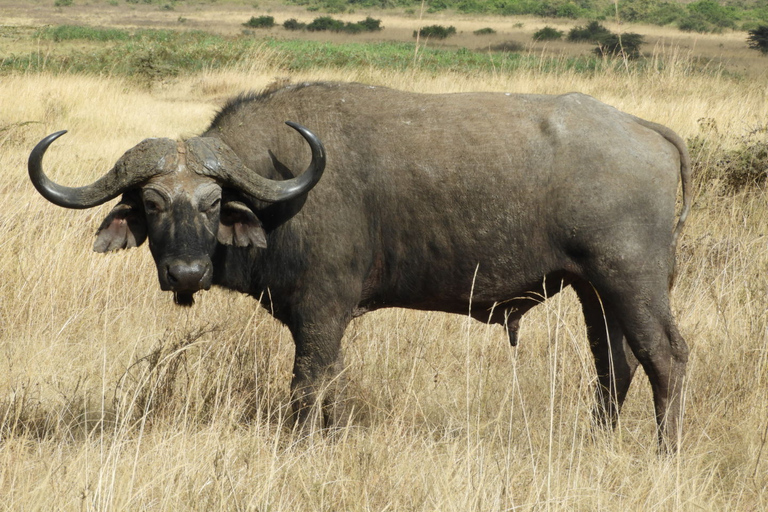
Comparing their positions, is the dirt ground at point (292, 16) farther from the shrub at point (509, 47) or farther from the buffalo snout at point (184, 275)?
the buffalo snout at point (184, 275)

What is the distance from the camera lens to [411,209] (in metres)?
4.19

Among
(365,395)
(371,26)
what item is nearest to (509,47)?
(371,26)

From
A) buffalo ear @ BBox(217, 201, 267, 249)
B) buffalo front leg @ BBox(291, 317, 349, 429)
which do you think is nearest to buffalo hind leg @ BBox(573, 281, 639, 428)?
buffalo front leg @ BBox(291, 317, 349, 429)

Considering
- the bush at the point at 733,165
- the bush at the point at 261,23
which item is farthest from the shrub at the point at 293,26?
the bush at the point at 733,165

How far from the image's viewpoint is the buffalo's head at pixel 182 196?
3.77 meters

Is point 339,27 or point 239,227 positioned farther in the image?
point 339,27

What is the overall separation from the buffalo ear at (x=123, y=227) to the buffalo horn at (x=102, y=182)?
0.40 ft

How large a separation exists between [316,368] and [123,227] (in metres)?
1.28

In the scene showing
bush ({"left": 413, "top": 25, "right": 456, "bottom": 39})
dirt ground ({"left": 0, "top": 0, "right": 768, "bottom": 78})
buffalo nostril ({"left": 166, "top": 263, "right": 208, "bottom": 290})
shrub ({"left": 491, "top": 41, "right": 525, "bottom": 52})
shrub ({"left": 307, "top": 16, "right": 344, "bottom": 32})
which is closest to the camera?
buffalo nostril ({"left": 166, "top": 263, "right": 208, "bottom": 290})

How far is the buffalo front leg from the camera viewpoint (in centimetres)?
418

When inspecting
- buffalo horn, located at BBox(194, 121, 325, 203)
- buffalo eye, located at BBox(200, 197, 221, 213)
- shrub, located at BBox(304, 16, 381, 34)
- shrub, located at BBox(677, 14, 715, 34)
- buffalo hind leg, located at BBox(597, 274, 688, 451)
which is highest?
shrub, located at BBox(677, 14, 715, 34)

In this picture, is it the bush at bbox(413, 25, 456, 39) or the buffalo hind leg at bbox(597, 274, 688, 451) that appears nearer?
the buffalo hind leg at bbox(597, 274, 688, 451)

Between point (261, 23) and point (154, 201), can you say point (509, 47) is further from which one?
point (154, 201)

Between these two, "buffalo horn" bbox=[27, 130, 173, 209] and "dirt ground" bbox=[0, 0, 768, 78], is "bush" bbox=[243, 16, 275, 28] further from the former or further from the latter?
"buffalo horn" bbox=[27, 130, 173, 209]
